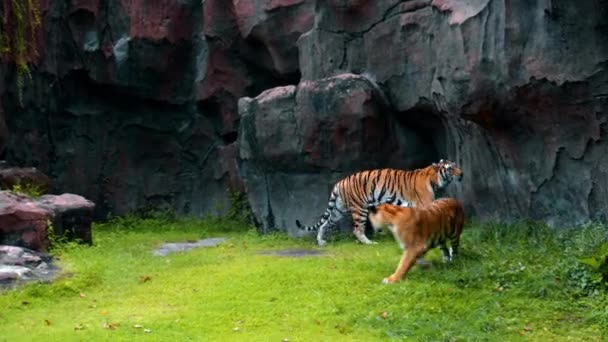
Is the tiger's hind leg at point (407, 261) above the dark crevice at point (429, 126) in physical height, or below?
below

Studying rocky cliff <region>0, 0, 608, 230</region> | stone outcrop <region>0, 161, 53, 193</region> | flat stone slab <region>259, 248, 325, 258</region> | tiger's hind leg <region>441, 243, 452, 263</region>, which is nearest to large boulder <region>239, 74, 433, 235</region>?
rocky cliff <region>0, 0, 608, 230</region>

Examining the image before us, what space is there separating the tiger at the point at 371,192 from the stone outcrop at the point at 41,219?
3349 millimetres

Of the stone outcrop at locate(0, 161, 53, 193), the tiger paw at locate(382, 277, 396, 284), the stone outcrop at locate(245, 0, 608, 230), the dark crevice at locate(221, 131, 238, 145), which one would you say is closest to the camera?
the tiger paw at locate(382, 277, 396, 284)

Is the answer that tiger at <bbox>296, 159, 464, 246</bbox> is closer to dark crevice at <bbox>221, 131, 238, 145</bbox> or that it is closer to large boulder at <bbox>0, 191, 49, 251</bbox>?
large boulder at <bbox>0, 191, 49, 251</bbox>

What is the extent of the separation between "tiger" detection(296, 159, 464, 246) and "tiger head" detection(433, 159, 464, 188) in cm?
19

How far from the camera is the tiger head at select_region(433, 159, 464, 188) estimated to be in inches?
495

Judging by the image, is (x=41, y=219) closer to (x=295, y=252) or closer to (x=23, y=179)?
(x=295, y=252)

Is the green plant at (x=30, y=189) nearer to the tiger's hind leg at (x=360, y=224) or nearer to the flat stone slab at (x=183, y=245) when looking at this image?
the flat stone slab at (x=183, y=245)

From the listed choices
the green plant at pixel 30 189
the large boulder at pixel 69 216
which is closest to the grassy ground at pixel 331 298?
the large boulder at pixel 69 216

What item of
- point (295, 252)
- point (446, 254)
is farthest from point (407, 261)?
point (295, 252)

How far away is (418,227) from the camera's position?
351 inches

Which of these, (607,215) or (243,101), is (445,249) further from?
(243,101)

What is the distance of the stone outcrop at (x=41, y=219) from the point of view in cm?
1099

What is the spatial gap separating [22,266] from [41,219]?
1.49 meters
